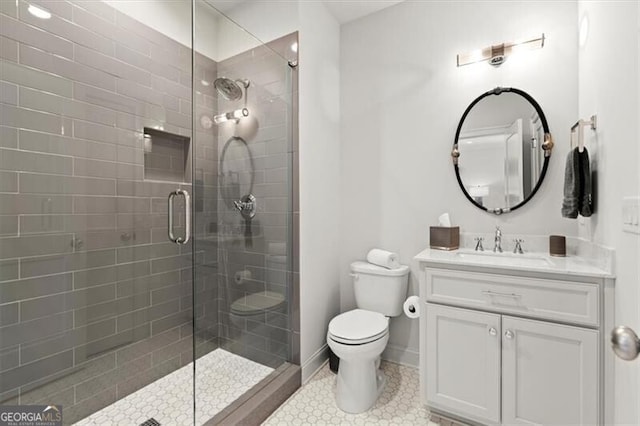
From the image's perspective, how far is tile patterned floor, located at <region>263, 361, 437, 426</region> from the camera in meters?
1.61

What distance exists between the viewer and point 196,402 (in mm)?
1633

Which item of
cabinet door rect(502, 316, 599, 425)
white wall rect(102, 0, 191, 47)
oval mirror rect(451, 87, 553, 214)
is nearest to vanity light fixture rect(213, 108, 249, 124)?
white wall rect(102, 0, 191, 47)

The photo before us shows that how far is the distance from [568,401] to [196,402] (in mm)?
1805

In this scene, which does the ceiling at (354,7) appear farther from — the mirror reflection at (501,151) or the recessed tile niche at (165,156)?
the recessed tile niche at (165,156)

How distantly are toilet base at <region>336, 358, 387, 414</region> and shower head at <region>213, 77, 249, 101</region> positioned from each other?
175cm

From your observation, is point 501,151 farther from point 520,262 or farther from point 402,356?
point 402,356

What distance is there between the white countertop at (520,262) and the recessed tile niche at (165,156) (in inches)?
65.0

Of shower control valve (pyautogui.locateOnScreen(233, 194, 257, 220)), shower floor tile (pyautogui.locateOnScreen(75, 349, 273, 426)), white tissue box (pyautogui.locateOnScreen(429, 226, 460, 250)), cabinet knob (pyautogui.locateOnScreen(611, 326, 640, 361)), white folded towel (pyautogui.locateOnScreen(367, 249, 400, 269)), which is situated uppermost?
shower control valve (pyautogui.locateOnScreen(233, 194, 257, 220))

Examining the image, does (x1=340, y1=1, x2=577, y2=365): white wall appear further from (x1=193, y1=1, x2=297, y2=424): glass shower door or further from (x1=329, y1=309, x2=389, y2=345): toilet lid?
(x1=193, y1=1, x2=297, y2=424): glass shower door

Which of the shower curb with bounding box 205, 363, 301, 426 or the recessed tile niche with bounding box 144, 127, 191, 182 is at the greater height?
the recessed tile niche with bounding box 144, 127, 191, 182

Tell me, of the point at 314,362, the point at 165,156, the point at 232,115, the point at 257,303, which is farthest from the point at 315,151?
the point at 314,362

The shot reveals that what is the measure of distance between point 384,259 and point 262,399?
1.12 meters

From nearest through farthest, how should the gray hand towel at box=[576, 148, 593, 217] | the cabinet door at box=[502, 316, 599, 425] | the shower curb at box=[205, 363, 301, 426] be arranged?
the cabinet door at box=[502, 316, 599, 425] < the gray hand towel at box=[576, 148, 593, 217] < the shower curb at box=[205, 363, 301, 426]

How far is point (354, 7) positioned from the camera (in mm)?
2223
